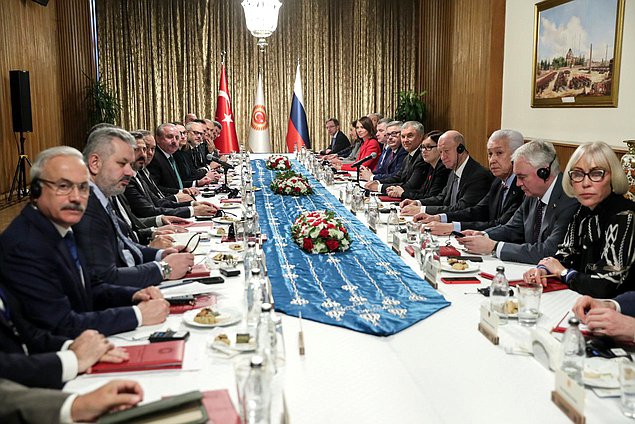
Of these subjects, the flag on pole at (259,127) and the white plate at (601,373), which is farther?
the flag on pole at (259,127)

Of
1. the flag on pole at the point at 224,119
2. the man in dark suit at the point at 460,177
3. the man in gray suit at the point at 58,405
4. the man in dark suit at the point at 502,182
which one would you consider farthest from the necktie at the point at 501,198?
the flag on pole at the point at 224,119

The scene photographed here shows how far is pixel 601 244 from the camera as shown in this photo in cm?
263

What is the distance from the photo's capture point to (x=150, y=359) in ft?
6.11

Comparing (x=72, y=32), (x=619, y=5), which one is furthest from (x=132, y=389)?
(x=72, y=32)

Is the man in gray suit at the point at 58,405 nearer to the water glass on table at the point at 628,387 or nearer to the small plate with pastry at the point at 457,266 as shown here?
the water glass on table at the point at 628,387

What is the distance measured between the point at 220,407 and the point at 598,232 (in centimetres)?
183

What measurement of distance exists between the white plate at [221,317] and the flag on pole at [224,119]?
32.6 feet

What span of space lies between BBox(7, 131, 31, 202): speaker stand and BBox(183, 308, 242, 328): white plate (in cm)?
712

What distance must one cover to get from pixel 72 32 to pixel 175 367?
10693 millimetres

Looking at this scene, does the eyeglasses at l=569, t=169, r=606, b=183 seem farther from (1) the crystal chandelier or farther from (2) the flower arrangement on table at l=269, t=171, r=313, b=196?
(1) the crystal chandelier

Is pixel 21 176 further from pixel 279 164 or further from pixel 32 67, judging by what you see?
pixel 279 164

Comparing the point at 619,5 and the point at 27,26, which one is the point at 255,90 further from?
the point at 619,5

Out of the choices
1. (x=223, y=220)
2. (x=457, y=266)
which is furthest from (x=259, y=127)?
(x=457, y=266)

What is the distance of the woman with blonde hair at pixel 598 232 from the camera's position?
8.18 feet
